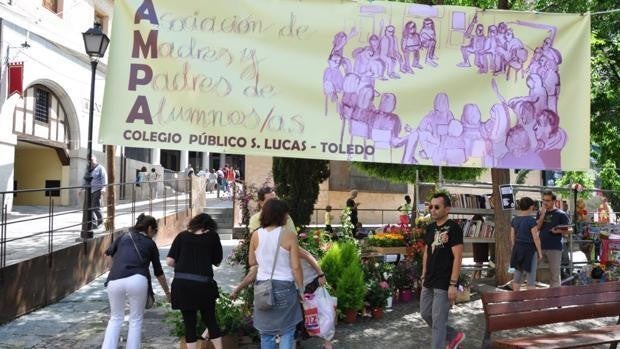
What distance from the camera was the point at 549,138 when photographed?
527 centimetres

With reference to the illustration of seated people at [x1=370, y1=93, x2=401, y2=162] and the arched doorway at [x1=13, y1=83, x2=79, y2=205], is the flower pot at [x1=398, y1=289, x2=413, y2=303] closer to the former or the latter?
the illustration of seated people at [x1=370, y1=93, x2=401, y2=162]

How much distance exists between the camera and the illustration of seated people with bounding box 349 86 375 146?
5008 mm

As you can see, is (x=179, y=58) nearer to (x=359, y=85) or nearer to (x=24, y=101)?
(x=359, y=85)

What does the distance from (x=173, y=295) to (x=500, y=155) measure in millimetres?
3340

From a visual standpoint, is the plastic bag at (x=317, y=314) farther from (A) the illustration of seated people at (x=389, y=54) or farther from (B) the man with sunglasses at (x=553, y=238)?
(B) the man with sunglasses at (x=553, y=238)

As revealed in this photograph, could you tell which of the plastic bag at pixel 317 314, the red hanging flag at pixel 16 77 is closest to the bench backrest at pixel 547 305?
the plastic bag at pixel 317 314

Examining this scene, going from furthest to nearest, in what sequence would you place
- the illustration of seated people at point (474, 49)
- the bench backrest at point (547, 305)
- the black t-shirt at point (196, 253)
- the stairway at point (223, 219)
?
the stairway at point (223, 219) < the bench backrest at point (547, 305) < the black t-shirt at point (196, 253) < the illustration of seated people at point (474, 49)

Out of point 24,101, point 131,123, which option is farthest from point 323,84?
point 24,101

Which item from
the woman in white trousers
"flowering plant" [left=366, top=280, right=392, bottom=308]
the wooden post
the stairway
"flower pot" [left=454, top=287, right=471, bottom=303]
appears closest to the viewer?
the woman in white trousers

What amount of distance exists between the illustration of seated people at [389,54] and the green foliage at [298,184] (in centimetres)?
584

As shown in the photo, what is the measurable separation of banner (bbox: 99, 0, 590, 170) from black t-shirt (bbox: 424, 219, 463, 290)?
742 millimetres

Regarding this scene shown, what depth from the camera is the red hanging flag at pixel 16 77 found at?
54.6 feet

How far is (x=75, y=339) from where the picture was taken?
272 inches

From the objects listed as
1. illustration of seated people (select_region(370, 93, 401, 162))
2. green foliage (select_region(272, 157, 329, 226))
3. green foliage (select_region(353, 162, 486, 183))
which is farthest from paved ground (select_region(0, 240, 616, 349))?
green foliage (select_region(353, 162, 486, 183))
